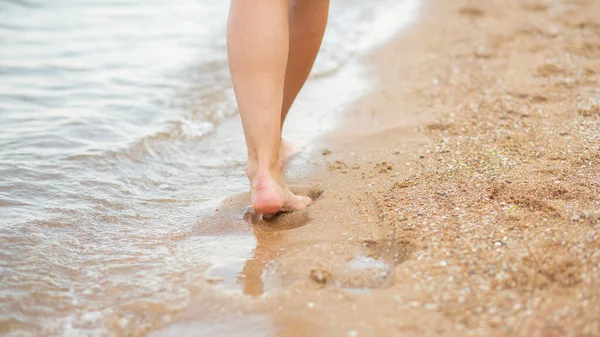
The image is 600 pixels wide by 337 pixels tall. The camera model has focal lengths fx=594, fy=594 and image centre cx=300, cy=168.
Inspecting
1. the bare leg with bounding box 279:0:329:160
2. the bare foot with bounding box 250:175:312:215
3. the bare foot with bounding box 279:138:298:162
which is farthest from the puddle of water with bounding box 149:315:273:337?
the bare foot with bounding box 279:138:298:162

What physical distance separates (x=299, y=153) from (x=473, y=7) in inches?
138

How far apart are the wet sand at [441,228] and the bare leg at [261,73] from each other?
0.56ft

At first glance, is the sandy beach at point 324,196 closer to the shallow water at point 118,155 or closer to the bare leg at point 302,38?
the shallow water at point 118,155

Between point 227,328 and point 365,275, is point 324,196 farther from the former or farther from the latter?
point 227,328

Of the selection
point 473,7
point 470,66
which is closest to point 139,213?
point 470,66

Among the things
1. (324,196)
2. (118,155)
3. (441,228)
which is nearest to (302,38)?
(324,196)

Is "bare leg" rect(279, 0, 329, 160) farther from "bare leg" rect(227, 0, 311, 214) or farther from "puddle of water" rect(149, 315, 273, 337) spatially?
"puddle of water" rect(149, 315, 273, 337)

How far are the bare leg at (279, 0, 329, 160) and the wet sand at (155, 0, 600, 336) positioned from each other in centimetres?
39

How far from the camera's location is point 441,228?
5.43 feet

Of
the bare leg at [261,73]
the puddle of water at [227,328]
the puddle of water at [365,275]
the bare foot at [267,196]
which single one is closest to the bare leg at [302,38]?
the bare leg at [261,73]

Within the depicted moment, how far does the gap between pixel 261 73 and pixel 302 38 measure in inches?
17.2

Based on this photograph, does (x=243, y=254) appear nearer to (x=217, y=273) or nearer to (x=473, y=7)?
(x=217, y=273)

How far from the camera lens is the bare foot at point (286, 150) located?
103 inches

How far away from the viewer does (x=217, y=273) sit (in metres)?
1.59
